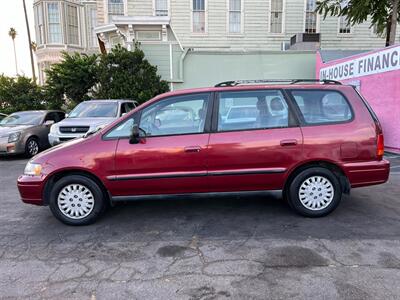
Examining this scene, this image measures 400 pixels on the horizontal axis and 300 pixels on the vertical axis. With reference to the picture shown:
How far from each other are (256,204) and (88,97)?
11862 mm

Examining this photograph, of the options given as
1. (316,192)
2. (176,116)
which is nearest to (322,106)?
(316,192)

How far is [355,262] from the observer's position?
3061mm

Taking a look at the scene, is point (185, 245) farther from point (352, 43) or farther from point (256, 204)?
point (352, 43)

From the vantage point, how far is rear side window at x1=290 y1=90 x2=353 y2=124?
4062mm

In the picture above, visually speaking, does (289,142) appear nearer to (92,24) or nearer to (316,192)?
(316,192)

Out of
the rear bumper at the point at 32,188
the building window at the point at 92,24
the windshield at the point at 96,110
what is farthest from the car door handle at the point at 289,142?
the building window at the point at 92,24

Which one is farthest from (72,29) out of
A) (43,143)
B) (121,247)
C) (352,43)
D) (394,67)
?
(121,247)

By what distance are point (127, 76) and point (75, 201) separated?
955 cm

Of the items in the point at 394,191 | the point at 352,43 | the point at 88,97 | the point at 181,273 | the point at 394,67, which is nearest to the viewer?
the point at 181,273

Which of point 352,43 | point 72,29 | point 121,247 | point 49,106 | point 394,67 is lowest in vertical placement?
point 121,247

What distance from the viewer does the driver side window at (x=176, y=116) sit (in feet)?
13.1

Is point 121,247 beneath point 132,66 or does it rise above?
beneath

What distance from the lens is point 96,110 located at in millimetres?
9164

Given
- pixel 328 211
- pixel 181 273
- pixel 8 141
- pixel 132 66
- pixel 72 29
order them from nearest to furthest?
1. pixel 181 273
2. pixel 328 211
3. pixel 8 141
4. pixel 132 66
5. pixel 72 29
